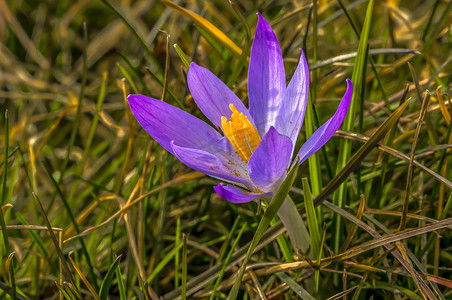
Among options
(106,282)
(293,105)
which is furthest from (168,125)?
(106,282)

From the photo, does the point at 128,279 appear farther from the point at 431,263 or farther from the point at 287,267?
the point at 431,263

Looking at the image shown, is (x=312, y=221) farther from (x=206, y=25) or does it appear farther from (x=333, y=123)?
(x=206, y=25)

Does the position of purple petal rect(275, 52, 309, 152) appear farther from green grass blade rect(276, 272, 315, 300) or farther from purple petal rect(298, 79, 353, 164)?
green grass blade rect(276, 272, 315, 300)

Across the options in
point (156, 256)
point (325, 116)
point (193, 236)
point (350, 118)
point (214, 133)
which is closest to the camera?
point (214, 133)

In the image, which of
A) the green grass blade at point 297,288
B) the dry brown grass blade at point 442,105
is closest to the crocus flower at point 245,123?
the green grass blade at point 297,288

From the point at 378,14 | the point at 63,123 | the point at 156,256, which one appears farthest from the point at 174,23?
the point at 156,256

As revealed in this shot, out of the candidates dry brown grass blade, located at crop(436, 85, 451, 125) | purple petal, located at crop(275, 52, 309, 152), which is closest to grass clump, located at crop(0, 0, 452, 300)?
dry brown grass blade, located at crop(436, 85, 451, 125)
